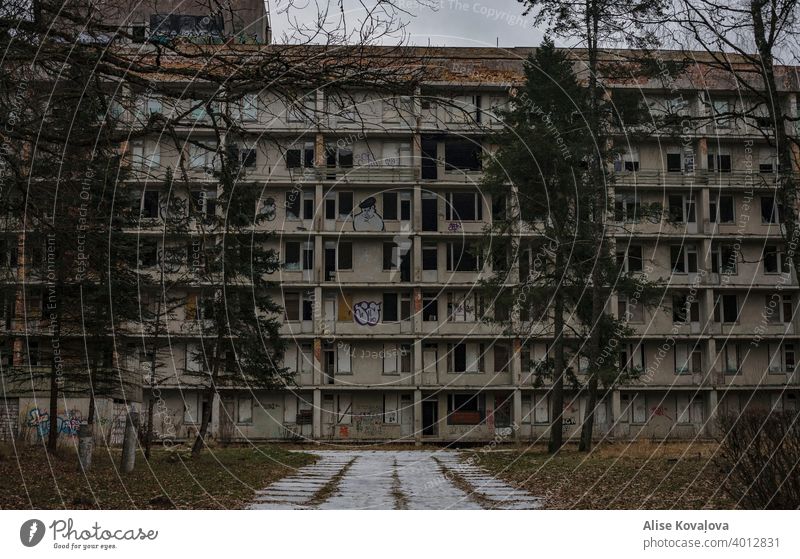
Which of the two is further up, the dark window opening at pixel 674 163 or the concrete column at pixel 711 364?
the dark window opening at pixel 674 163

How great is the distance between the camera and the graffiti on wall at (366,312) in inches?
655

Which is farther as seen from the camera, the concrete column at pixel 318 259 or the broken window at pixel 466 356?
the broken window at pixel 466 356

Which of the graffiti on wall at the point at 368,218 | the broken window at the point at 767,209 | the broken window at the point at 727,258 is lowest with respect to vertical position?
the broken window at the point at 727,258

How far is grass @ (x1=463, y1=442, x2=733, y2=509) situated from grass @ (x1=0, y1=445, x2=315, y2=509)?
3318 mm

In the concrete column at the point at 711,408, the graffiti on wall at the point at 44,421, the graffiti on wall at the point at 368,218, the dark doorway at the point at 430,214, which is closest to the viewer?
the dark doorway at the point at 430,214

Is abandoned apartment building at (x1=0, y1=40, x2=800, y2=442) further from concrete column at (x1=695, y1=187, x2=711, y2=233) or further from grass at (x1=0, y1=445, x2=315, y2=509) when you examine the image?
grass at (x1=0, y1=445, x2=315, y2=509)

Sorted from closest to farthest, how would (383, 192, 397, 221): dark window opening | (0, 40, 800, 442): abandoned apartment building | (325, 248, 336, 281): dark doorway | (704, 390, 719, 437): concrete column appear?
(0, 40, 800, 442): abandoned apartment building
(383, 192, 397, 221): dark window opening
(325, 248, 336, 281): dark doorway
(704, 390, 719, 437): concrete column

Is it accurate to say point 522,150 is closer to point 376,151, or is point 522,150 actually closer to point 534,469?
point 376,151

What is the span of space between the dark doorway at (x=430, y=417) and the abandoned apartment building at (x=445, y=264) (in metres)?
0.08

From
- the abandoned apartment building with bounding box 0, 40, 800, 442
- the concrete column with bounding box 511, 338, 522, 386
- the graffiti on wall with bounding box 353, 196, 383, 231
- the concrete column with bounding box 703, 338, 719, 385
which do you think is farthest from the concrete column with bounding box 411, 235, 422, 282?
the concrete column with bounding box 703, 338, 719, 385

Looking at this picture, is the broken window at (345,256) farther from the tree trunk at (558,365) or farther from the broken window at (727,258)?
the broken window at (727,258)
